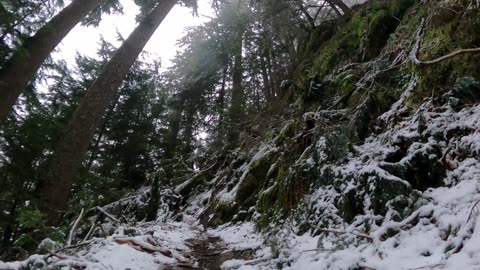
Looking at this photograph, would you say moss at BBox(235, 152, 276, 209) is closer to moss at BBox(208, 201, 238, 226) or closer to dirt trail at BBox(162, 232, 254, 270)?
moss at BBox(208, 201, 238, 226)

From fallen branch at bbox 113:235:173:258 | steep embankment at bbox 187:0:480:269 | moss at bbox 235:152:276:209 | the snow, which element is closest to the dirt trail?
the snow

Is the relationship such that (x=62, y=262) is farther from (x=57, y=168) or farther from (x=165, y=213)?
(x=165, y=213)

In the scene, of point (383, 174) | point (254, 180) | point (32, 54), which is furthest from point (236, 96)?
point (383, 174)

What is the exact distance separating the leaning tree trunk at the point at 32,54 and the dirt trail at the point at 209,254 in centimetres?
345

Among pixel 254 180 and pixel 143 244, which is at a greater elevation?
pixel 254 180

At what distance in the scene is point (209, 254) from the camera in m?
5.30

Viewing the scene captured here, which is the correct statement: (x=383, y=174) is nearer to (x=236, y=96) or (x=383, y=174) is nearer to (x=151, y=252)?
(x=151, y=252)

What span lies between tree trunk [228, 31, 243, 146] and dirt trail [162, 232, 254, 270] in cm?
417

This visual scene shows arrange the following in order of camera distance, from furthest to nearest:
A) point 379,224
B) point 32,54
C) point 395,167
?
point 32,54 < point 395,167 < point 379,224

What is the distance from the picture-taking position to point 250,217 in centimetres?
689

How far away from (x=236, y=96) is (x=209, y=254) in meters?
9.75

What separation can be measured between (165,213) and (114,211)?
54.1 inches

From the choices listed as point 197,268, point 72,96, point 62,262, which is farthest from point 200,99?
point 62,262

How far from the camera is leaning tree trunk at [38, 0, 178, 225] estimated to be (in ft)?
16.5
